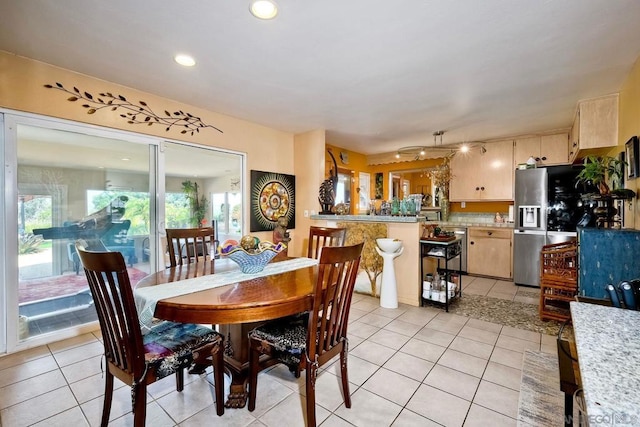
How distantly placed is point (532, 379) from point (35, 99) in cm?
454

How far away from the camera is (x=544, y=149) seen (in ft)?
14.7

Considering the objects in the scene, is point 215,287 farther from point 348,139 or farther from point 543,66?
point 348,139

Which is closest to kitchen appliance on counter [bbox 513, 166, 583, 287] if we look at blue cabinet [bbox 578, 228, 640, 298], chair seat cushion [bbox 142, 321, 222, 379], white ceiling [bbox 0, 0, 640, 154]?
white ceiling [bbox 0, 0, 640, 154]

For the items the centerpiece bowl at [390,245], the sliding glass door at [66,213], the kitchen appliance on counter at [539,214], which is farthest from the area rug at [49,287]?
the kitchen appliance on counter at [539,214]

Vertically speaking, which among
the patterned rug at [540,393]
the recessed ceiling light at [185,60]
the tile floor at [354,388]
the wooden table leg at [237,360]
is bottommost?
the tile floor at [354,388]

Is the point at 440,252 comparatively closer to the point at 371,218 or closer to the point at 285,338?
the point at 371,218

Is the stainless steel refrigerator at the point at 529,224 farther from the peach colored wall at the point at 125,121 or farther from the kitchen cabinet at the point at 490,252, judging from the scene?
the peach colored wall at the point at 125,121

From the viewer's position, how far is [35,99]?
2422 millimetres

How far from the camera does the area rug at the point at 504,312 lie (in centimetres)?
290

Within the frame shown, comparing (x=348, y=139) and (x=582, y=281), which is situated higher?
(x=348, y=139)

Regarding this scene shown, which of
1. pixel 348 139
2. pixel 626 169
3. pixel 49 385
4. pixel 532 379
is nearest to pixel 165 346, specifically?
pixel 49 385

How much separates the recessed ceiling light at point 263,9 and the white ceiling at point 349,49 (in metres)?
0.05

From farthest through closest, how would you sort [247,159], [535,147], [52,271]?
1. [535,147]
2. [247,159]
3. [52,271]

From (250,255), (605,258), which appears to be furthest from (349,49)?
(605,258)
